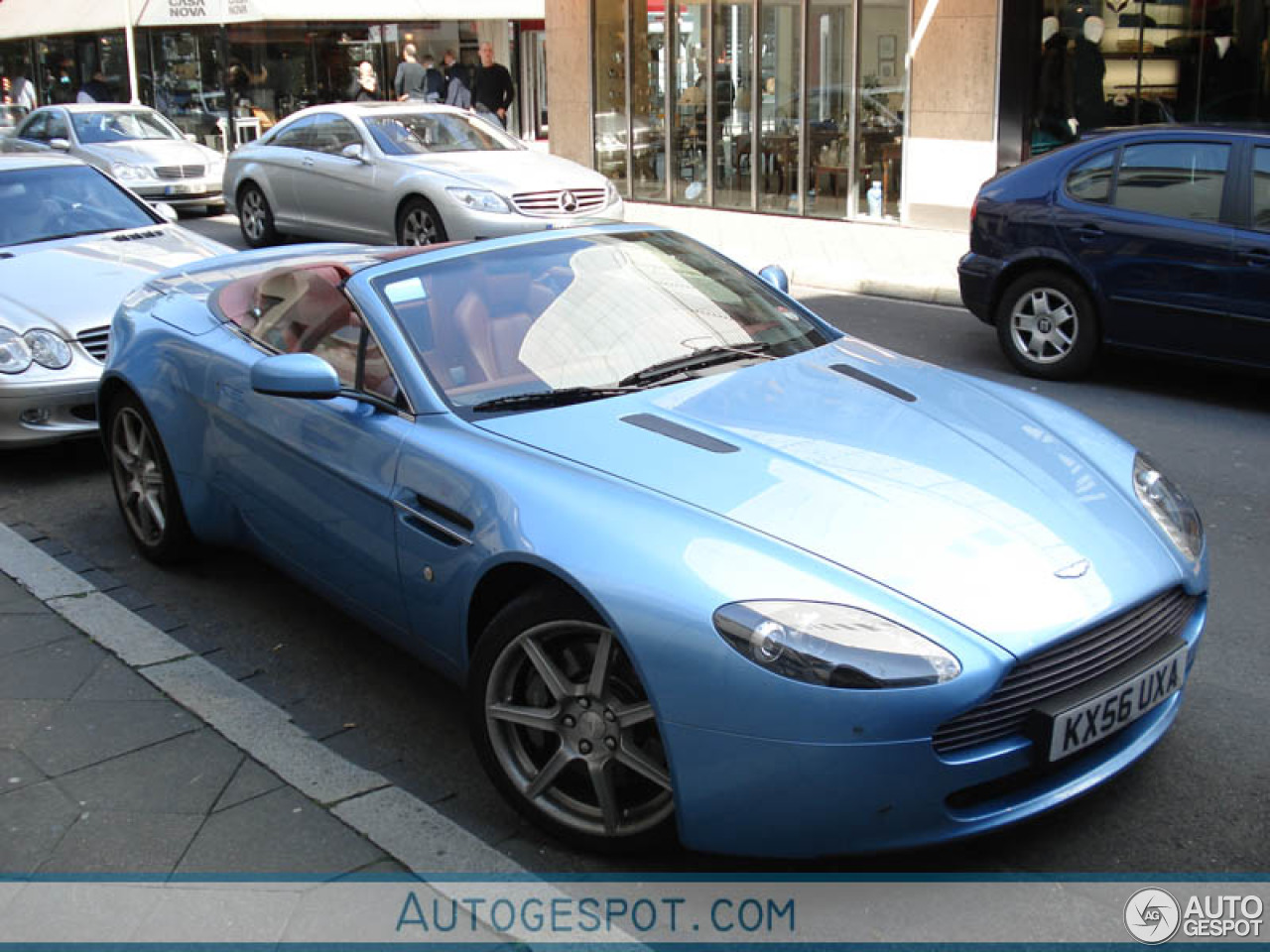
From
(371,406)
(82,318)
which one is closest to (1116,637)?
(371,406)

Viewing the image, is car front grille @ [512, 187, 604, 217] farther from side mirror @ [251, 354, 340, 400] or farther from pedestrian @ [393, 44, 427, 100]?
pedestrian @ [393, 44, 427, 100]

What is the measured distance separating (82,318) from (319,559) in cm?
347

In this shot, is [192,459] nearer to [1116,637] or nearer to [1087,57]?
[1116,637]

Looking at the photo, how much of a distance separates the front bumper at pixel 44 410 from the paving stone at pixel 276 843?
12.7ft

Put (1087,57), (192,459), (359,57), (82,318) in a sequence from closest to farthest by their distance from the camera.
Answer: (192,459), (82,318), (1087,57), (359,57)

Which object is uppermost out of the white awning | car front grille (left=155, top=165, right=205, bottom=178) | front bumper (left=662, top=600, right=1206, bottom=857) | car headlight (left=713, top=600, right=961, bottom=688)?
Answer: the white awning

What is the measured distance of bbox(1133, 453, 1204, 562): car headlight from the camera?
3678mm

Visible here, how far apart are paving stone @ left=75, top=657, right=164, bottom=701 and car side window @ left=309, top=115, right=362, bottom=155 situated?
10.1 meters

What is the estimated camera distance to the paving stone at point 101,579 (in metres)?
5.44

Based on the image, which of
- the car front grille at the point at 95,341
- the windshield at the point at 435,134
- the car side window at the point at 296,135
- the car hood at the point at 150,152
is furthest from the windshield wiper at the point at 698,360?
the car hood at the point at 150,152

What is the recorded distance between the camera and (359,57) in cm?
3034

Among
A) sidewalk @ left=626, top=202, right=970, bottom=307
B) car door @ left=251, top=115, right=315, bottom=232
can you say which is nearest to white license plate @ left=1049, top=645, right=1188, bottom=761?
A: sidewalk @ left=626, top=202, right=970, bottom=307

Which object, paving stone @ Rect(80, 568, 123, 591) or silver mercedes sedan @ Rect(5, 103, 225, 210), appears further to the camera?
silver mercedes sedan @ Rect(5, 103, 225, 210)

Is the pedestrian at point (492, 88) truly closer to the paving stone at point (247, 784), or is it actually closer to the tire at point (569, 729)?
the paving stone at point (247, 784)
